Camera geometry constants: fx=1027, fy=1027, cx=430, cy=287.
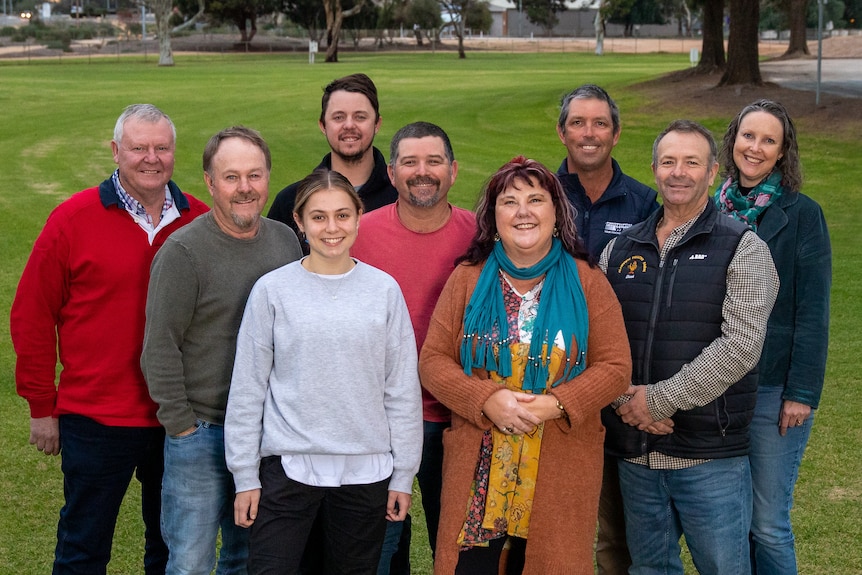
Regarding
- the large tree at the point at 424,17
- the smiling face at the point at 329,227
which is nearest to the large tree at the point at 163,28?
the large tree at the point at 424,17

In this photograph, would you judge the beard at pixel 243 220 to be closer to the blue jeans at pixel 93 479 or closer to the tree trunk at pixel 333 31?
the blue jeans at pixel 93 479

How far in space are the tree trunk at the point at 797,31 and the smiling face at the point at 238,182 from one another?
48887 millimetres

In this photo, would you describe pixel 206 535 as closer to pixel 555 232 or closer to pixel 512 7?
pixel 555 232

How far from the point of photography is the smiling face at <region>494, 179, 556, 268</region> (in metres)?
3.66

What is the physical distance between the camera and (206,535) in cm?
393

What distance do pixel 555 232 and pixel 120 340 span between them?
1761 millimetres

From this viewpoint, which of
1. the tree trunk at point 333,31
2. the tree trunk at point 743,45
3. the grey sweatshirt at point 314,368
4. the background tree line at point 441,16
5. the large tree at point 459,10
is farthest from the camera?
the large tree at point 459,10

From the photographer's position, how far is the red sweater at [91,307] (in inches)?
158

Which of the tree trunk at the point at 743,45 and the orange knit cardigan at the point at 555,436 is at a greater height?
the tree trunk at the point at 743,45

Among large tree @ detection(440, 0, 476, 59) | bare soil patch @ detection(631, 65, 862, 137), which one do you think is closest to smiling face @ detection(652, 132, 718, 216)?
bare soil patch @ detection(631, 65, 862, 137)

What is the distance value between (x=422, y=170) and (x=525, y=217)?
66cm

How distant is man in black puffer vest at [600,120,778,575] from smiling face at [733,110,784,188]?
0.33 m

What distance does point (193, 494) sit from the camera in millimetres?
3883

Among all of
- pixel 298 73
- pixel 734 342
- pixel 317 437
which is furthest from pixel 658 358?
pixel 298 73
